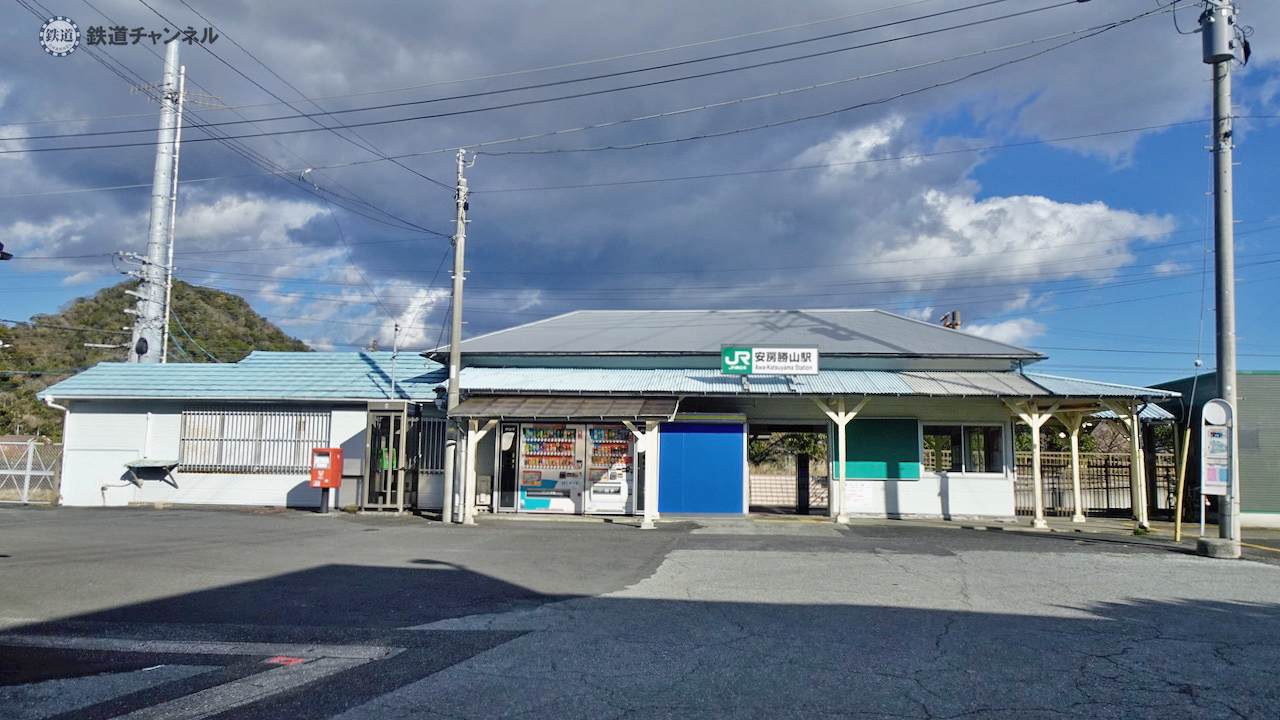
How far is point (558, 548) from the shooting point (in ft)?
45.1

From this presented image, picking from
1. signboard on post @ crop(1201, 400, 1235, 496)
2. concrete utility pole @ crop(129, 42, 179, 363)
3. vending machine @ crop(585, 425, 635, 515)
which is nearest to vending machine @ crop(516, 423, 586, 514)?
vending machine @ crop(585, 425, 635, 515)

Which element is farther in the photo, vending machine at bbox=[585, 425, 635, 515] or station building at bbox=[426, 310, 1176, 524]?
vending machine at bbox=[585, 425, 635, 515]

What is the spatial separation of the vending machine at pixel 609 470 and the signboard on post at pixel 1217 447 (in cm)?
1136

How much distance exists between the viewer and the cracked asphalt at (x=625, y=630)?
5414 millimetres

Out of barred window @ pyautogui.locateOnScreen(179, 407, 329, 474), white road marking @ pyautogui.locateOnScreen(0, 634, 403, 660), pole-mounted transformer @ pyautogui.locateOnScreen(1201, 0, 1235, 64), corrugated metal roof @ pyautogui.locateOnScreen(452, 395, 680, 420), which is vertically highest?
pole-mounted transformer @ pyautogui.locateOnScreen(1201, 0, 1235, 64)

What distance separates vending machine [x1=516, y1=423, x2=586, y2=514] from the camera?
20422mm

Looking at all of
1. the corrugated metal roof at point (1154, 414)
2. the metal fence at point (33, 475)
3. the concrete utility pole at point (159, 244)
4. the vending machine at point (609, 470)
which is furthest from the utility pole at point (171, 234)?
the corrugated metal roof at point (1154, 414)

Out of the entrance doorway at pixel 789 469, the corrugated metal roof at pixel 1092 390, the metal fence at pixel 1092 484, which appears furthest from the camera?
the metal fence at pixel 1092 484

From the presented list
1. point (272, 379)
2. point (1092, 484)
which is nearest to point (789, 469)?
point (1092, 484)

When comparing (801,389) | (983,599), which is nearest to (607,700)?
(983,599)

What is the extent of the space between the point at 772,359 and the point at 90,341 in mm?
41286

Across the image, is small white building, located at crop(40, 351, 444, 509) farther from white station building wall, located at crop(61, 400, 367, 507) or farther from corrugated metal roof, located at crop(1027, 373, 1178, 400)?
corrugated metal roof, located at crop(1027, 373, 1178, 400)

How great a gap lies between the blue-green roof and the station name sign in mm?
7715

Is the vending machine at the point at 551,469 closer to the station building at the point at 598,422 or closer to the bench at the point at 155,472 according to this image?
the station building at the point at 598,422
